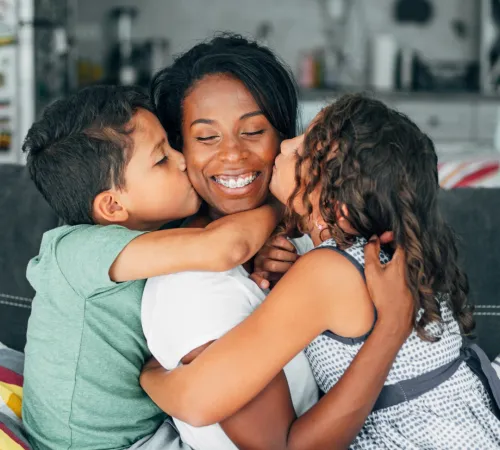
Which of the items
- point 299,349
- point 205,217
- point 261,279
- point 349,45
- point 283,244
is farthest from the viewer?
point 349,45

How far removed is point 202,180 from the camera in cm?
158

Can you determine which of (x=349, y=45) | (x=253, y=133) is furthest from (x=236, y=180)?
(x=349, y=45)

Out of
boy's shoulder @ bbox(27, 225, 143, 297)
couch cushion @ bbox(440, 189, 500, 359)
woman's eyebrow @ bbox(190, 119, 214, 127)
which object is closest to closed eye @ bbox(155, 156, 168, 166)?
woman's eyebrow @ bbox(190, 119, 214, 127)

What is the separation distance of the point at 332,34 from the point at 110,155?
16.6ft

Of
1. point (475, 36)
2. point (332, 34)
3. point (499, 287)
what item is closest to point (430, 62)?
point (475, 36)

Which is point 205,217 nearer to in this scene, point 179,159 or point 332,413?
point 179,159

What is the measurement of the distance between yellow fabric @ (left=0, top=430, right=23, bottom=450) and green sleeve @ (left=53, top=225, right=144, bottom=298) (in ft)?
0.97

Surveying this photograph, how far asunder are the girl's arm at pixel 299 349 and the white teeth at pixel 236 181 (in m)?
0.39

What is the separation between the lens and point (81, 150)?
4.66 feet

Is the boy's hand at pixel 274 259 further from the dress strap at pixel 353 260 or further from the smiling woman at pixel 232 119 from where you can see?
the dress strap at pixel 353 260

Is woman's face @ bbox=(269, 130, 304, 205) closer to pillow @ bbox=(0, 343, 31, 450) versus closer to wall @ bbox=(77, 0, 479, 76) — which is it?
pillow @ bbox=(0, 343, 31, 450)

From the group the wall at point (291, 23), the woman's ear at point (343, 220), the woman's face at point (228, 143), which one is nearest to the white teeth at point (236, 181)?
the woman's face at point (228, 143)

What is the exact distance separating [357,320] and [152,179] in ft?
1.69

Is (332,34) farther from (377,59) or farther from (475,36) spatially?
(475,36)
